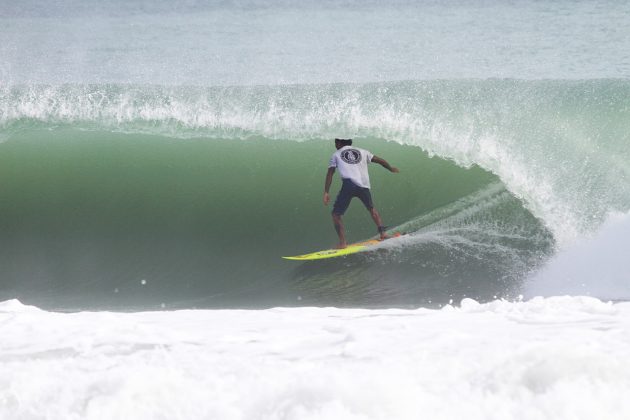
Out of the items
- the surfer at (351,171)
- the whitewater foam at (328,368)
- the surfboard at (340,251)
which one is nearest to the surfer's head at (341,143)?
the surfer at (351,171)

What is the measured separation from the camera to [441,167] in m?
9.18

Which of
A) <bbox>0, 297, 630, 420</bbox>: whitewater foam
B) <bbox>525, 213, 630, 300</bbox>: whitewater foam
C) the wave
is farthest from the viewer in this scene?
the wave

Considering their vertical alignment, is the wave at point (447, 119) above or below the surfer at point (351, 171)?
above

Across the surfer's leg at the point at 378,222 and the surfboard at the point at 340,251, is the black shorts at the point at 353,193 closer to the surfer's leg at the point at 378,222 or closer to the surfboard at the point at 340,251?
the surfer's leg at the point at 378,222

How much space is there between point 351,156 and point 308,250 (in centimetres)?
117

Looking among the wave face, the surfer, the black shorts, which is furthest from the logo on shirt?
the wave face

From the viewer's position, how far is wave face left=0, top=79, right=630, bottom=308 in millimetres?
7566

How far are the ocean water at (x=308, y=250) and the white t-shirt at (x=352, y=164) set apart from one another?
0.77m

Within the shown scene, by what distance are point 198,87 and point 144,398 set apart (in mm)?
7766

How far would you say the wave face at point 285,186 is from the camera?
7.57m

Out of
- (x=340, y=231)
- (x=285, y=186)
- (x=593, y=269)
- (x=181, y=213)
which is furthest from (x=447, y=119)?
(x=181, y=213)

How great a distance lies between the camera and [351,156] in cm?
751

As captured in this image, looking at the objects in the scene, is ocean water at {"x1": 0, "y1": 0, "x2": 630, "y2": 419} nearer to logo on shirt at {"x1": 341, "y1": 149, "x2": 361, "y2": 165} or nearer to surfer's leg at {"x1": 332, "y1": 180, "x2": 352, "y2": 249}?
surfer's leg at {"x1": 332, "y1": 180, "x2": 352, "y2": 249}

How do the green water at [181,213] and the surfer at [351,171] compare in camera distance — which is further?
the green water at [181,213]
